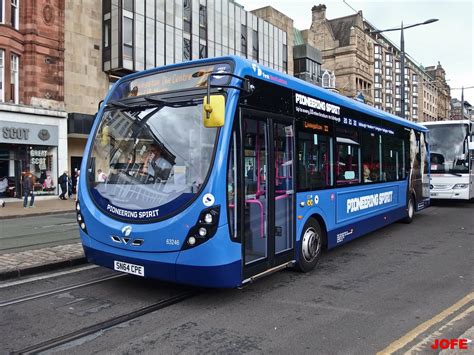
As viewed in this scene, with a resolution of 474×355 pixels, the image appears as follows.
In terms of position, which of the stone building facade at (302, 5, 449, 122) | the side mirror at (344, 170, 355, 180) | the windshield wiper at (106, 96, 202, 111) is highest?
the stone building facade at (302, 5, 449, 122)

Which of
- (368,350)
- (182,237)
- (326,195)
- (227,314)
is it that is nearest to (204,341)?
(227,314)

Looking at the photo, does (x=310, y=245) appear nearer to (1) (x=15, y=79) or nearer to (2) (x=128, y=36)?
(1) (x=15, y=79)

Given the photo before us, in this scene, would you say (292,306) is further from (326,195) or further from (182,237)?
(326,195)

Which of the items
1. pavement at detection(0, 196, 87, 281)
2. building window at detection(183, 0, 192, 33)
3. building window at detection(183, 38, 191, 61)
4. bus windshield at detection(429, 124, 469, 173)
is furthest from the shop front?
bus windshield at detection(429, 124, 469, 173)

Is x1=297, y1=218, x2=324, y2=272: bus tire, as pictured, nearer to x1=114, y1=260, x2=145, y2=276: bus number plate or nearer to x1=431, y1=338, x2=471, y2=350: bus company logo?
x1=114, y1=260, x2=145, y2=276: bus number plate

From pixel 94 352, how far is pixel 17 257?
4098mm

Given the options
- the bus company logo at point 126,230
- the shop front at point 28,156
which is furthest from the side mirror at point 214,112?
the shop front at point 28,156

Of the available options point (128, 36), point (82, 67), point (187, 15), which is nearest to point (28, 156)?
point (82, 67)

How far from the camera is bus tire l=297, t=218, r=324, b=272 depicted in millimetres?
6242

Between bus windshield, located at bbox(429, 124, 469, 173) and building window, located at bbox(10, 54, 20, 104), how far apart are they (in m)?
20.7

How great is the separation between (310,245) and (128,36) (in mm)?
24029

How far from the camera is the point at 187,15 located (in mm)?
30484

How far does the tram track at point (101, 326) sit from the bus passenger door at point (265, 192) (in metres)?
0.96

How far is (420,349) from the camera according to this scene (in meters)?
3.77
